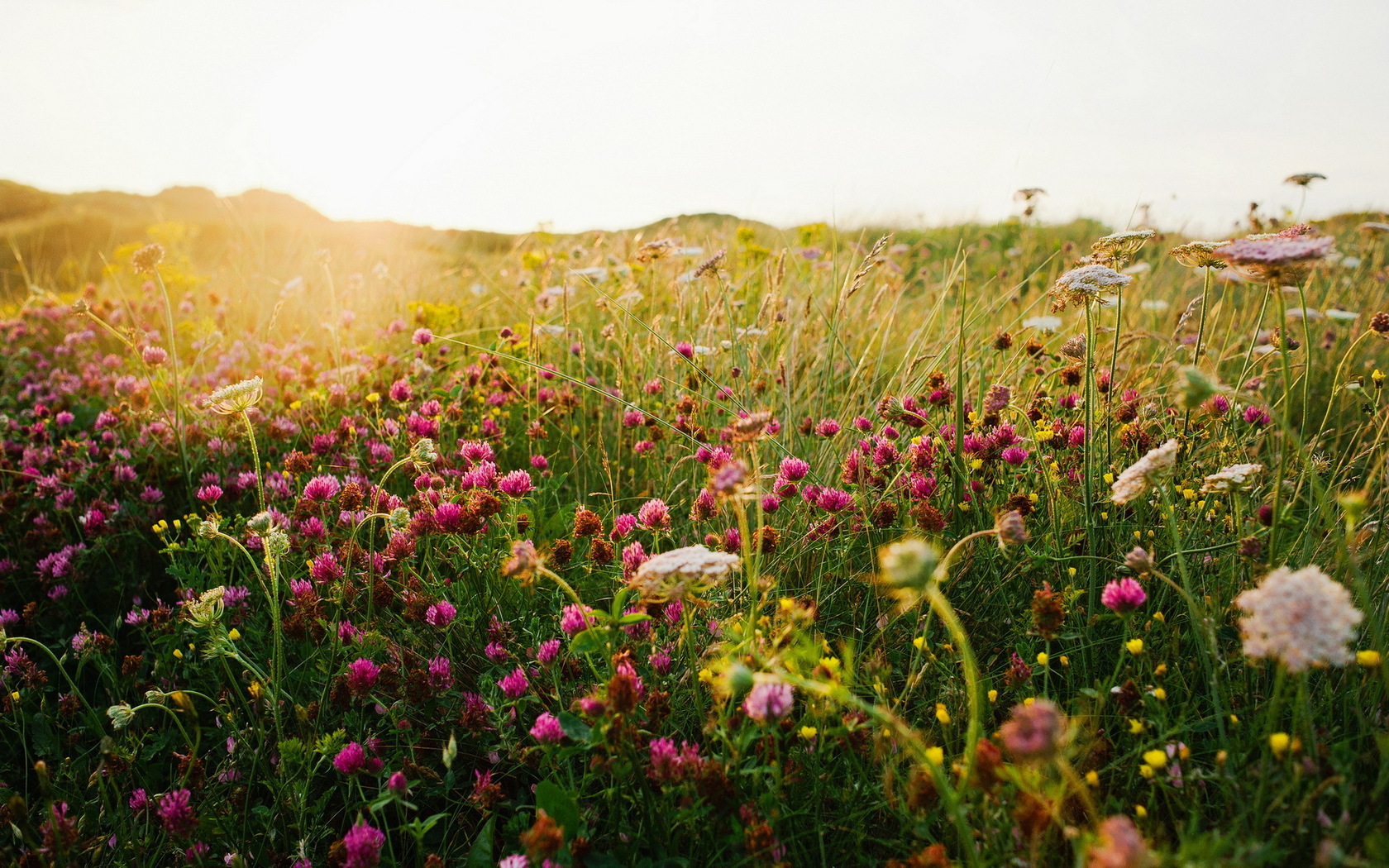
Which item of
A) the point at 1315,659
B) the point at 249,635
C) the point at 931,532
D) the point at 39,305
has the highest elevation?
the point at 39,305

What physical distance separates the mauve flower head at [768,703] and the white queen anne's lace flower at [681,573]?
197mm

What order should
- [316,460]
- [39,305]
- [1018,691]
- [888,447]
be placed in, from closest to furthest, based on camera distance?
[1018,691] → [888,447] → [316,460] → [39,305]

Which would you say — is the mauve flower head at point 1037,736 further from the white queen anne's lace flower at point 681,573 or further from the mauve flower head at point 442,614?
the mauve flower head at point 442,614

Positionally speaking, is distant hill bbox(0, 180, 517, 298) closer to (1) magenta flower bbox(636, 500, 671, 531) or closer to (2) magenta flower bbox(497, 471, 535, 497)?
(2) magenta flower bbox(497, 471, 535, 497)

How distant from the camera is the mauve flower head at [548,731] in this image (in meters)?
1.35

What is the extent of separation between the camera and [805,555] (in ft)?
7.35

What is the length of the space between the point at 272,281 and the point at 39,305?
1.74 metres

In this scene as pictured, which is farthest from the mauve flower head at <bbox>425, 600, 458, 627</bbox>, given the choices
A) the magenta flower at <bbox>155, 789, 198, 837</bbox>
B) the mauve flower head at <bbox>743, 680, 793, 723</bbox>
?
the mauve flower head at <bbox>743, 680, 793, 723</bbox>

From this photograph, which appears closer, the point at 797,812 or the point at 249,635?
the point at 797,812

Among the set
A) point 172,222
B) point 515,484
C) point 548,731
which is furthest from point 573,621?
point 172,222

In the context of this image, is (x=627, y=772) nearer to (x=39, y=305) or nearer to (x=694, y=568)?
(x=694, y=568)

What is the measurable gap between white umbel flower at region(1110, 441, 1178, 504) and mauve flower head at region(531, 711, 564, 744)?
121cm

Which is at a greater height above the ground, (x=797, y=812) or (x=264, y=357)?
(x=264, y=357)

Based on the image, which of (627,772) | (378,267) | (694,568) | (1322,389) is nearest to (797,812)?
(627,772)
